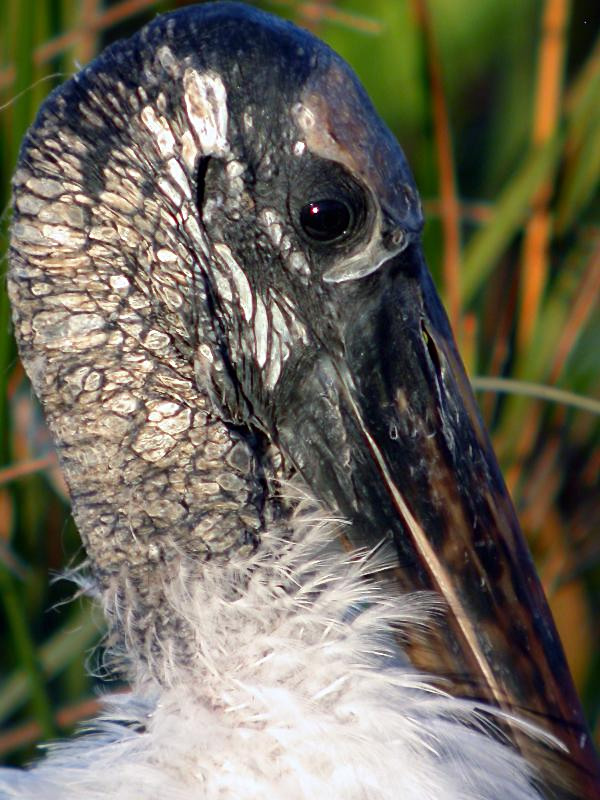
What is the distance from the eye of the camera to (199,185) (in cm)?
125

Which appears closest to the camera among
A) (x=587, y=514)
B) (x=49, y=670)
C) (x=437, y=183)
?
(x=49, y=670)

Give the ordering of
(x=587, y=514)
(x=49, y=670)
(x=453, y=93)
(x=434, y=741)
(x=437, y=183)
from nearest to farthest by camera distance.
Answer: (x=434, y=741)
(x=49, y=670)
(x=437, y=183)
(x=587, y=514)
(x=453, y=93)

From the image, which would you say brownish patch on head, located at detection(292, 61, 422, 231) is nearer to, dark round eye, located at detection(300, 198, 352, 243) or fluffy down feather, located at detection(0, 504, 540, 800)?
dark round eye, located at detection(300, 198, 352, 243)

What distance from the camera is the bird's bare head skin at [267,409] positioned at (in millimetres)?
1232

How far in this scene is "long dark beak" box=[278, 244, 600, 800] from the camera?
1.25m

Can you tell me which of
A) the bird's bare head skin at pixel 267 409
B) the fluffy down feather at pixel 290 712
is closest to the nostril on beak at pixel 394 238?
the bird's bare head skin at pixel 267 409

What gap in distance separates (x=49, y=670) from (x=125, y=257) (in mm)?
1058

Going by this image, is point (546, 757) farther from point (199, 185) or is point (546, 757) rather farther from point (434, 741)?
point (199, 185)

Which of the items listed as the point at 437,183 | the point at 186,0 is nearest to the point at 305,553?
the point at 437,183

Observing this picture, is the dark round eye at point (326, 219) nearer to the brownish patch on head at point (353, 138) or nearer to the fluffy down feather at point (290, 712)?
the brownish patch on head at point (353, 138)

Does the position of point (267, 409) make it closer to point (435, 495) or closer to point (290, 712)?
point (435, 495)

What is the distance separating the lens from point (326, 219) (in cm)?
124

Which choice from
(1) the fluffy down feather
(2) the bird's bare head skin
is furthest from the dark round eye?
(1) the fluffy down feather

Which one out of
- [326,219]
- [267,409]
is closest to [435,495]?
[267,409]
